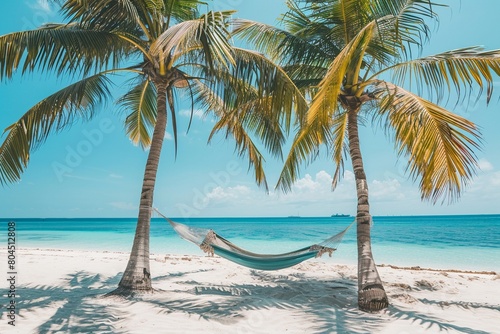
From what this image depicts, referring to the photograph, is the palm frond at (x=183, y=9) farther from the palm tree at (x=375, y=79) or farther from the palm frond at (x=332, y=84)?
the palm frond at (x=332, y=84)

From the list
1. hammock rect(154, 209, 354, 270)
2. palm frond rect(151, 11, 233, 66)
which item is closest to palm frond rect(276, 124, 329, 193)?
hammock rect(154, 209, 354, 270)

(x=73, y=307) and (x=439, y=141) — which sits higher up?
(x=439, y=141)

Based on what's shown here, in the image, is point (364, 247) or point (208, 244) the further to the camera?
point (208, 244)

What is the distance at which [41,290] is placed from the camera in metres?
3.25

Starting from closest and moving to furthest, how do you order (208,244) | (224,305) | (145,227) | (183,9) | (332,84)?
(332,84), (224,305), (145,227), (208,244), (183,9)

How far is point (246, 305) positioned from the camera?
2701mm

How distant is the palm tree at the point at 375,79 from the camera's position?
249cm

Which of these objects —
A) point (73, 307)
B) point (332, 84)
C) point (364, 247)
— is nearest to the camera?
point (332, 84)

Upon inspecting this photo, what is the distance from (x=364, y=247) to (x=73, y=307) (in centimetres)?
246

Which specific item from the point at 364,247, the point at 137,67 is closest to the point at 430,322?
the point at 364,247

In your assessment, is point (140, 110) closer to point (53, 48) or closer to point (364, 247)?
point (53, 48)

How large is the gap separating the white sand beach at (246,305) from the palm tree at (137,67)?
0.50 metres

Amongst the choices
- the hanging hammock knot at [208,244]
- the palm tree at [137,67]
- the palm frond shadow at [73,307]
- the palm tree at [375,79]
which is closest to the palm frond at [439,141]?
the palm tree at [375,79]

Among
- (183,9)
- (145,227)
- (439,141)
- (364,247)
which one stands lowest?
(364,247)
